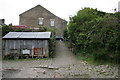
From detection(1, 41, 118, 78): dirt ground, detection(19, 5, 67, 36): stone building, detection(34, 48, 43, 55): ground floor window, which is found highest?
detection(19, 5, 67, 36): stone building

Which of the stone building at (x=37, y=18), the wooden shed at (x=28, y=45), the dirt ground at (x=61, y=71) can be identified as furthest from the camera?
the stone building at (x=37, y=18)

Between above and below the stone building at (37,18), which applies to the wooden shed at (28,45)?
below

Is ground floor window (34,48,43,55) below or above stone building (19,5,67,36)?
below

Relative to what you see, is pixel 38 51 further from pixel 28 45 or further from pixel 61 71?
pixel 61 71

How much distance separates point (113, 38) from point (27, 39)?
8.55 m

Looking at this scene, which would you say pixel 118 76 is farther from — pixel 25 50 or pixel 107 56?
pixel 25 50

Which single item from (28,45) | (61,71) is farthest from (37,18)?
(61,71)

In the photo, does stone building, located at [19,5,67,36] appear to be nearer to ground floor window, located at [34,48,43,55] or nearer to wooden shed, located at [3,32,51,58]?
wooden shed, located at [3,32,51,58]

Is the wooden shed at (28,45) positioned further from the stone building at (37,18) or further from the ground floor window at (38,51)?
the stone building at (37,18)

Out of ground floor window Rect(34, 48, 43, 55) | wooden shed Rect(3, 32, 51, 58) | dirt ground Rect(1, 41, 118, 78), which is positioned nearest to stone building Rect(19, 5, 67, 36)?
wooden shed Rect(3, 32, 51, 58)

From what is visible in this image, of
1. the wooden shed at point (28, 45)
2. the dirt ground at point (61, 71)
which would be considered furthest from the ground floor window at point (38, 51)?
the dirt ground at point (61, 71)

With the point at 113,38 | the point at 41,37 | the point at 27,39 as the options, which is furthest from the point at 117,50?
the point at 27,39

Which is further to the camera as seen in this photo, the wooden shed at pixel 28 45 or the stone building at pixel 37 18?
the stone building at pixel 37 18

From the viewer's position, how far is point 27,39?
14156mm
